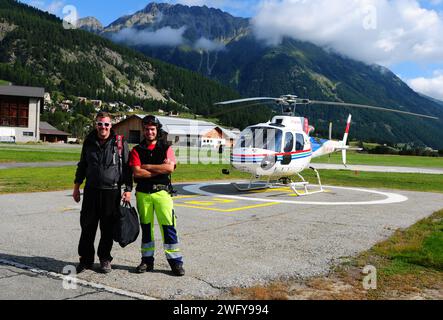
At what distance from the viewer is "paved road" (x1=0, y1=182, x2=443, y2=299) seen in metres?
5.46

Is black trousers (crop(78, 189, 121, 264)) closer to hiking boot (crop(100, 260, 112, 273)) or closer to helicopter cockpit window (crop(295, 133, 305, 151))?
hiking boot (crop(100, 260, 112, 273))

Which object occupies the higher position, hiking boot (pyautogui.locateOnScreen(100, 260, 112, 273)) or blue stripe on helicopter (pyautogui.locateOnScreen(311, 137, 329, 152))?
blue stripe on helicopter (pyautogui.locateOnScreen(311, 137, 329, 152))

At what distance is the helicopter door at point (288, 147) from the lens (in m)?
16.3

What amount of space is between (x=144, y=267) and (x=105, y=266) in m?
0.56

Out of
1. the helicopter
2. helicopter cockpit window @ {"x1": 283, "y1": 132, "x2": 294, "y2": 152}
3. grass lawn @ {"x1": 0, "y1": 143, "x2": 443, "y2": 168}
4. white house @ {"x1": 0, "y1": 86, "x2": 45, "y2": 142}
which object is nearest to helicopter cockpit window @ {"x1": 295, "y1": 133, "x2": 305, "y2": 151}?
the helicopter

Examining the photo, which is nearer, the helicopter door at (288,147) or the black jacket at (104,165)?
the black jacket at (104,165)

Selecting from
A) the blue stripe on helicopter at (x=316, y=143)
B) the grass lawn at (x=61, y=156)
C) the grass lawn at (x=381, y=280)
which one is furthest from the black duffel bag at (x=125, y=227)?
the grass lawn at (x=61, y=156)

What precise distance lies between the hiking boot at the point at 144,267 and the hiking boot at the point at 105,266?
0.39m

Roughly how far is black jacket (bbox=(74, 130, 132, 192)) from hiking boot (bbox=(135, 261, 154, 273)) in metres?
1.11

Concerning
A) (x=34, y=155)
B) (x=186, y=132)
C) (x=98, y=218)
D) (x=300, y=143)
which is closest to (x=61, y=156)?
(x=34, y=155)

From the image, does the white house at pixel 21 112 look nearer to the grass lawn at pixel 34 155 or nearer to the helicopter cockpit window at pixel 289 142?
the grass lawn at pixel 34 155

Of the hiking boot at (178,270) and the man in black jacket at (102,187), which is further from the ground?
the man in black jacket at (102,187)
